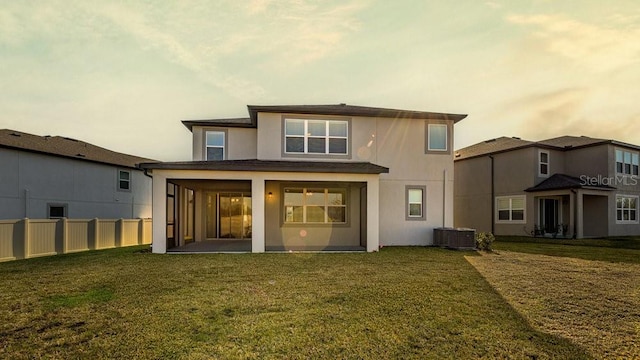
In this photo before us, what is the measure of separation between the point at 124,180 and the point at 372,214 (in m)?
16.4

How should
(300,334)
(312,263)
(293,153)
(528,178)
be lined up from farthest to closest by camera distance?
(528,178) < (293,153) < (312,263) < (300,334)

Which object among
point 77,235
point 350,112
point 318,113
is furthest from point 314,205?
point 77,235

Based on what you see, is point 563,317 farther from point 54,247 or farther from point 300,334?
point 54,247

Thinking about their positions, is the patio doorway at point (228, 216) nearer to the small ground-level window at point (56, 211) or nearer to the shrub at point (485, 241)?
the small ground-level window at point (56, 211)

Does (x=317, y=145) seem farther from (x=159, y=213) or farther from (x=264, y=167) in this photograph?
(x=159, y=213)

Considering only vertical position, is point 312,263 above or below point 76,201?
below

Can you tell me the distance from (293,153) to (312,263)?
17.4 ft

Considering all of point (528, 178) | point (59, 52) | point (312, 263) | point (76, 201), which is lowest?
point (312, 263)

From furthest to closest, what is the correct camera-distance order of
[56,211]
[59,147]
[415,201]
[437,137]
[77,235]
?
[59,147]
[56,211]
[437,137]
[415,201]
[77,235]

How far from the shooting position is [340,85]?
1678 cm

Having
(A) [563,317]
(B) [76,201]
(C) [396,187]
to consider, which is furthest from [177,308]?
(B) [76,201]

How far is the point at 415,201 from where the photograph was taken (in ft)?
46.0

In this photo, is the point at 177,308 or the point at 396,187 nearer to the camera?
the point at 177,308

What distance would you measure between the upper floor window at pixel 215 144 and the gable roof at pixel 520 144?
16.2m
